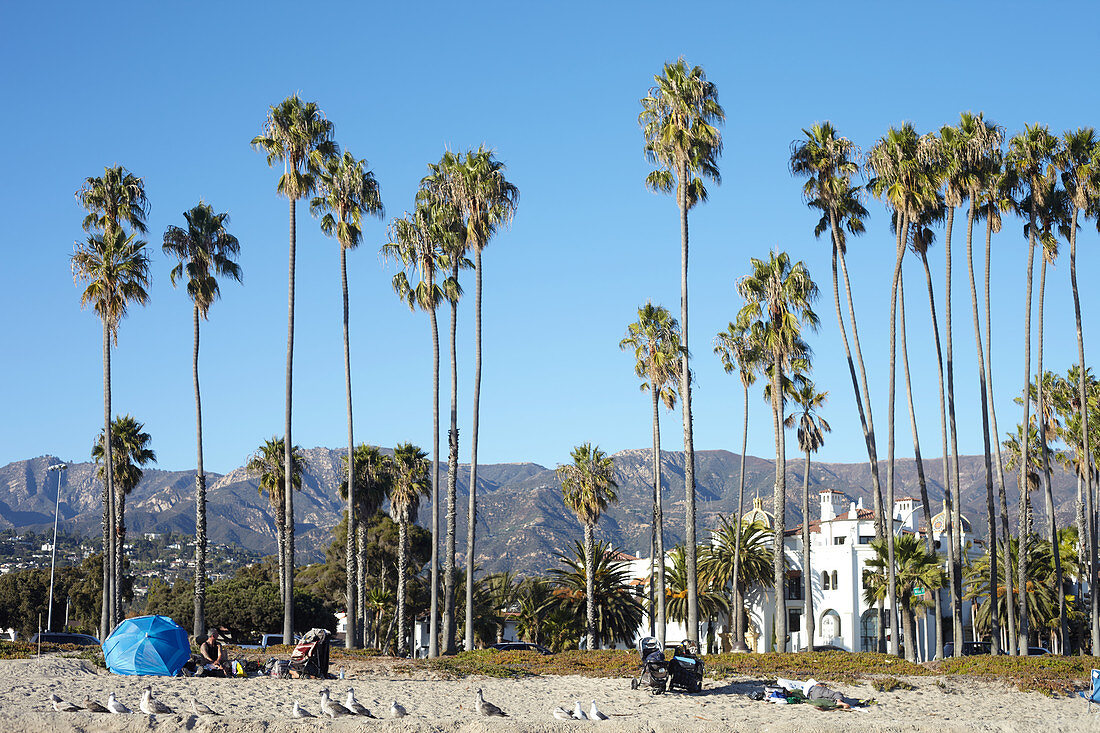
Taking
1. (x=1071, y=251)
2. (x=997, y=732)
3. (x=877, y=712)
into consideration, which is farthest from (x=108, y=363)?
(x=1071, y=251)

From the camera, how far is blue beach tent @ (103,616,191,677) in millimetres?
23516

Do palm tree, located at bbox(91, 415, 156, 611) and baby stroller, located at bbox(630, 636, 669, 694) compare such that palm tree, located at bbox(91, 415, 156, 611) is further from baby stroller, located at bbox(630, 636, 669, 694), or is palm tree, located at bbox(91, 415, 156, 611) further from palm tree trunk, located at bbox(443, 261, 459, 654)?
baby stroller, located at bbox(630, 636, 669, 694)

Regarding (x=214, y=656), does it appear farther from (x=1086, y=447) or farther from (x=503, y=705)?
(x=1086, y=447)

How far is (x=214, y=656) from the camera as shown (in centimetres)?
2434

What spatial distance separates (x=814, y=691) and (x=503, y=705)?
7.37 metres

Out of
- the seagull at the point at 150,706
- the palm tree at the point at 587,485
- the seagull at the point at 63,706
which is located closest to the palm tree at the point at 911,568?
the palm tree at the point at 587,485

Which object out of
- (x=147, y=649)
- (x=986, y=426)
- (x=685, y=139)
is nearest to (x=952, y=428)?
(x=986, y=426)

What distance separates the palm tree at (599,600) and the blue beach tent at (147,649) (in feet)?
91.7

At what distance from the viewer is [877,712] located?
22000 millimetres

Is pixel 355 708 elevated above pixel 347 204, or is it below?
below

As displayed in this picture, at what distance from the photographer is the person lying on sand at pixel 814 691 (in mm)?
22578

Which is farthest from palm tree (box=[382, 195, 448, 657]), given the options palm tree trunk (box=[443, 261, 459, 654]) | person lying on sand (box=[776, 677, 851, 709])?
person lying on sand (box=[776, 677, 851, 709])

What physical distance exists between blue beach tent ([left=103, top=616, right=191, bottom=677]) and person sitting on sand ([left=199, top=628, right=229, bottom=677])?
41 centimetres

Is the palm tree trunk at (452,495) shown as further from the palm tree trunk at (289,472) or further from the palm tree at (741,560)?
the palm tree at (741,560)
